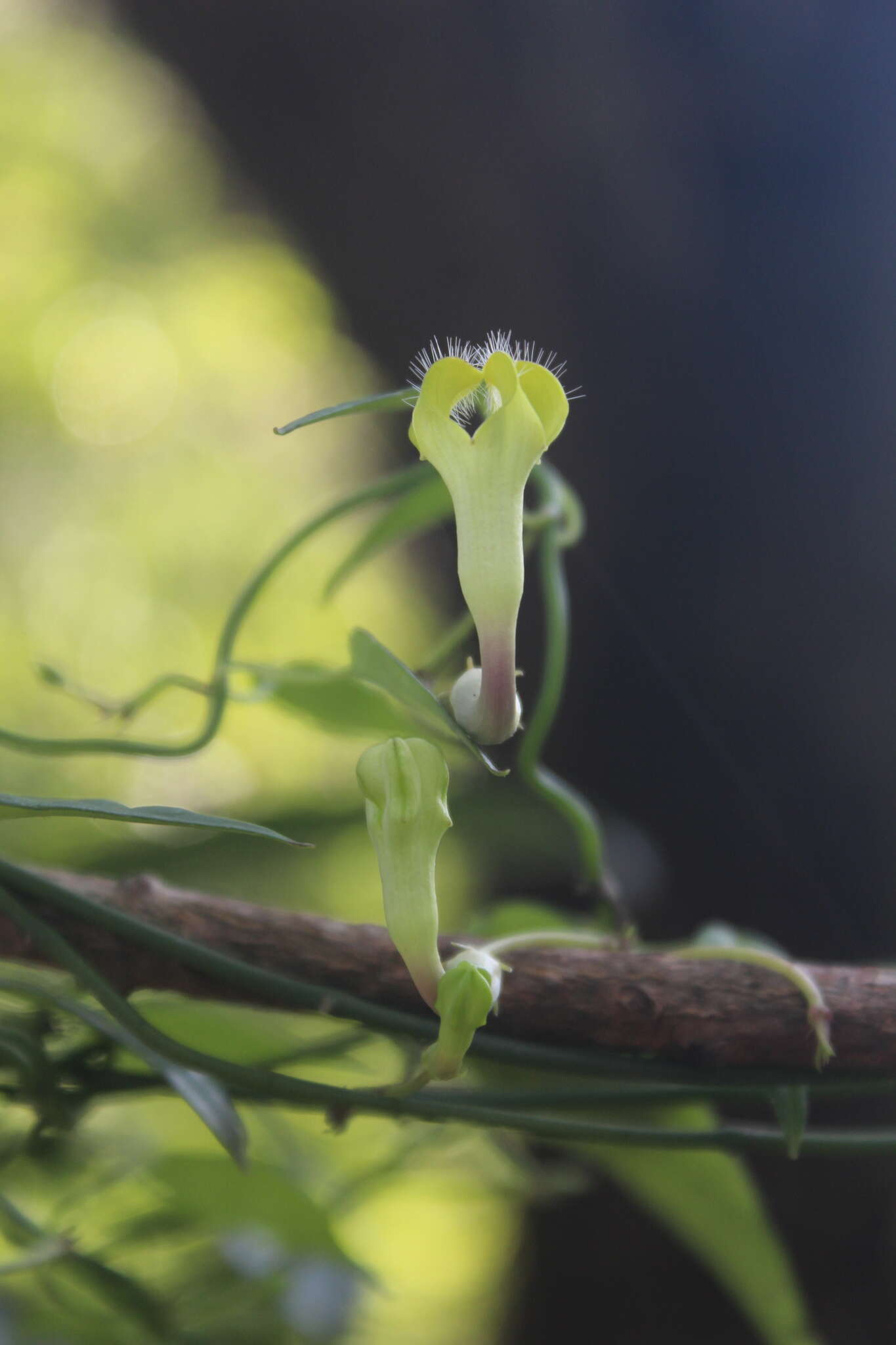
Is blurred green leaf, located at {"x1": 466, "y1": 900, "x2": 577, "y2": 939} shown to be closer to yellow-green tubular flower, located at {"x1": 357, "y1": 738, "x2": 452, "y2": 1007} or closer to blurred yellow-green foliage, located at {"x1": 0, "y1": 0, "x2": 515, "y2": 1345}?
yellow-green tubular flower, located at {"x1": 357, "y1": 738, "x2": 452, "y2": 1007}

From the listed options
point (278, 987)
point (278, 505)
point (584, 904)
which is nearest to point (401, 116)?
point (278, 505)

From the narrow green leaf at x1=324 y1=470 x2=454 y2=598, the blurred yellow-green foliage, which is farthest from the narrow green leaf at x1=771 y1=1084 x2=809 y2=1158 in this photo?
the blurred yellow-green foliage

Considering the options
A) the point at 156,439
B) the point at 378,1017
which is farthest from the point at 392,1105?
the point at 156,439

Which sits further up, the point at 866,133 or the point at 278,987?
the point at 866,133

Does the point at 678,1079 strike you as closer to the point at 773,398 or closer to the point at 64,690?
the point at 64,690

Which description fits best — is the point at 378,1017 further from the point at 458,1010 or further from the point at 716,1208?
the point at 716,1208

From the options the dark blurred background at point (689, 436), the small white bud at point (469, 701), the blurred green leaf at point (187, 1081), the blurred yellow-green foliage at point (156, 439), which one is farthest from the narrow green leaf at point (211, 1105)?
the blurred yellow-green foliage at point (156, 439)
